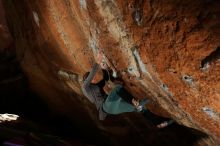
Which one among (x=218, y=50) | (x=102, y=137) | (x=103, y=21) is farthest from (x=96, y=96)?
(x=102, y=137)

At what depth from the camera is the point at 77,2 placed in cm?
306

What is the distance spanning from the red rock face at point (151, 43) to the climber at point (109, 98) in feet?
0.41

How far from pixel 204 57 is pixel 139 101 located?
56.8 inches

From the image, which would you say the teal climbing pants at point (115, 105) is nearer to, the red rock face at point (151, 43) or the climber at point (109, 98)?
the climber at point (109, 98)

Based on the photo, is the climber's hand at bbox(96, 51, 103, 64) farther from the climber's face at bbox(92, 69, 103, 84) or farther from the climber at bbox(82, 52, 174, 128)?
the climber's face at bbox(92, 69, 103, 84)

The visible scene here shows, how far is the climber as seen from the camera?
352 cm

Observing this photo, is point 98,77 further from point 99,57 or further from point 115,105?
point 115,105

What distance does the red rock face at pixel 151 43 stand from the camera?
2.23 m

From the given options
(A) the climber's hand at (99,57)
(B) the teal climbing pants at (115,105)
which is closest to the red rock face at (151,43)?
(A) the climber's hand at (99,57)

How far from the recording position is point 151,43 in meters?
2.63

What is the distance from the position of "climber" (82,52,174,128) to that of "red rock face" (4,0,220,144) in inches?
5.0

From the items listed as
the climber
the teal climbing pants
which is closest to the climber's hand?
the climber

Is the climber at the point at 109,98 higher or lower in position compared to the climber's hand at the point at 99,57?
lower

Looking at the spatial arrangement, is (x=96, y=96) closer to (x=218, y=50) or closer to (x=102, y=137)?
(x=218, y=50)
